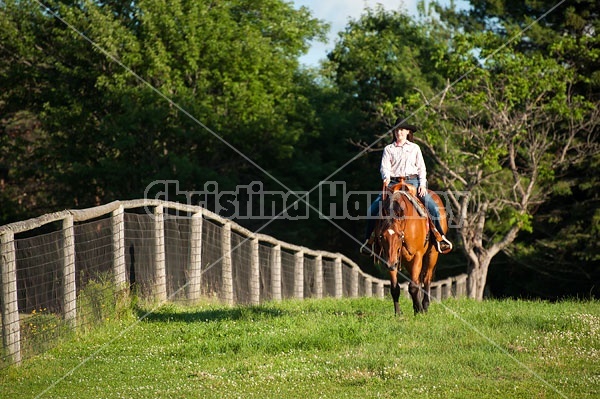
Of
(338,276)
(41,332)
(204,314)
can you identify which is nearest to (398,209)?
(204,314)

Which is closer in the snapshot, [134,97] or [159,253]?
[159,253]

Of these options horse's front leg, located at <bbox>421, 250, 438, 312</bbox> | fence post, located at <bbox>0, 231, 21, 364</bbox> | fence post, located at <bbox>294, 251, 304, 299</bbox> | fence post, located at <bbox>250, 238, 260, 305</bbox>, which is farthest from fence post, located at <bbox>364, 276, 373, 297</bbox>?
fence post, located at <bbox>0, 231, 21, 364</bbox>

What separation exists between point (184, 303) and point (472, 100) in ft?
57.7

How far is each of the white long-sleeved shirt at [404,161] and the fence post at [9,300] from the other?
5834mm

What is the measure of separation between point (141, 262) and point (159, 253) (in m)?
0.51

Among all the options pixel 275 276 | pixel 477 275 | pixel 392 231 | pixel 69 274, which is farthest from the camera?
pixel 477 275

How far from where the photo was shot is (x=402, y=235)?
12461 mm

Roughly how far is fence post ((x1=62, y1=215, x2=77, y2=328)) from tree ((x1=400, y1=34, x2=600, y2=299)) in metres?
20.3

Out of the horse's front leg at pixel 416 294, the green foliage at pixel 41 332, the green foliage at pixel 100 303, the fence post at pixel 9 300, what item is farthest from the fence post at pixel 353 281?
the fence post at pixel 9 300

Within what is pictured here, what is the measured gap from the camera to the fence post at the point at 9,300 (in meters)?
9.11

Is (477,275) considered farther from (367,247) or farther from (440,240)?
(367,247)

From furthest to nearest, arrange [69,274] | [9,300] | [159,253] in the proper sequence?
[159,253] → [69,274] → [9,300]

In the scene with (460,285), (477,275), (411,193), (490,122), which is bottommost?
(460,285)

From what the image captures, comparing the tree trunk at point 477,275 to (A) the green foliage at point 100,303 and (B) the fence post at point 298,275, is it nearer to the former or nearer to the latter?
(B) the fence post at point 298,275
